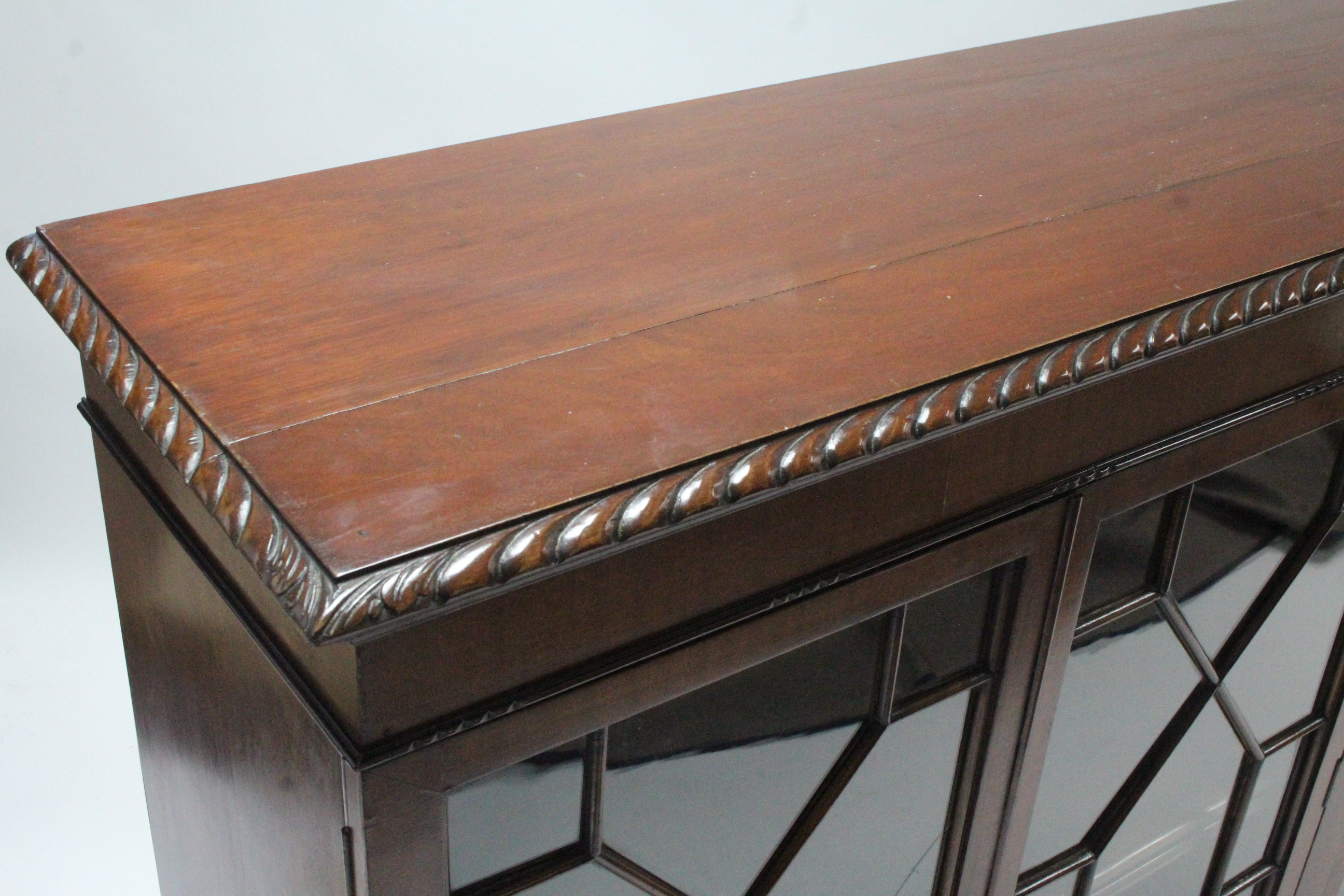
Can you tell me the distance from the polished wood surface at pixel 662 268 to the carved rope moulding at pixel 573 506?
1 cm

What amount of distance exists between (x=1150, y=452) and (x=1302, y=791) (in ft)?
2.18

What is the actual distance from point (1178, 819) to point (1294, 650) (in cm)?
20

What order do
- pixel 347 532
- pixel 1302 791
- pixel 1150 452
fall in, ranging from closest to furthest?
pixel 347 532 → pixel 1150 452 → pixel 1302 791

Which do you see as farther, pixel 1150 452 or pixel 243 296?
pixel 1150 452

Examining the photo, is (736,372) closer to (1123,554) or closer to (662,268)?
(662,268)

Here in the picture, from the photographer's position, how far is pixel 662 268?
2.88 feet

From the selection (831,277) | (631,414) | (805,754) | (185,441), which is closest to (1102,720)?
(805,754)

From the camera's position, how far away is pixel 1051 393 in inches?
31.1

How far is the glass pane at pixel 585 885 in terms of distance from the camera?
2.64 feet

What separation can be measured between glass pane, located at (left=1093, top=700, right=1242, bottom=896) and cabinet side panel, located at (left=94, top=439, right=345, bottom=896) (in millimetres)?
767

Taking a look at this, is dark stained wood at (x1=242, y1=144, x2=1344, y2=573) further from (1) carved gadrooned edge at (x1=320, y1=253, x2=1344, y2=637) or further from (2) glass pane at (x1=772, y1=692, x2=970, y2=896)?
(2) glass pane at (x1=772, y1=692, x2=970, y2=896)

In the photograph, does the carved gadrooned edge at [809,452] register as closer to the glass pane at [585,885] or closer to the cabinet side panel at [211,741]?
the cabinet side panel at [211,741]

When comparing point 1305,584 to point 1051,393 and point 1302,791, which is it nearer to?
point 1302,791

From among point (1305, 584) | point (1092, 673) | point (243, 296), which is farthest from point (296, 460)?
point (1305, 584)
